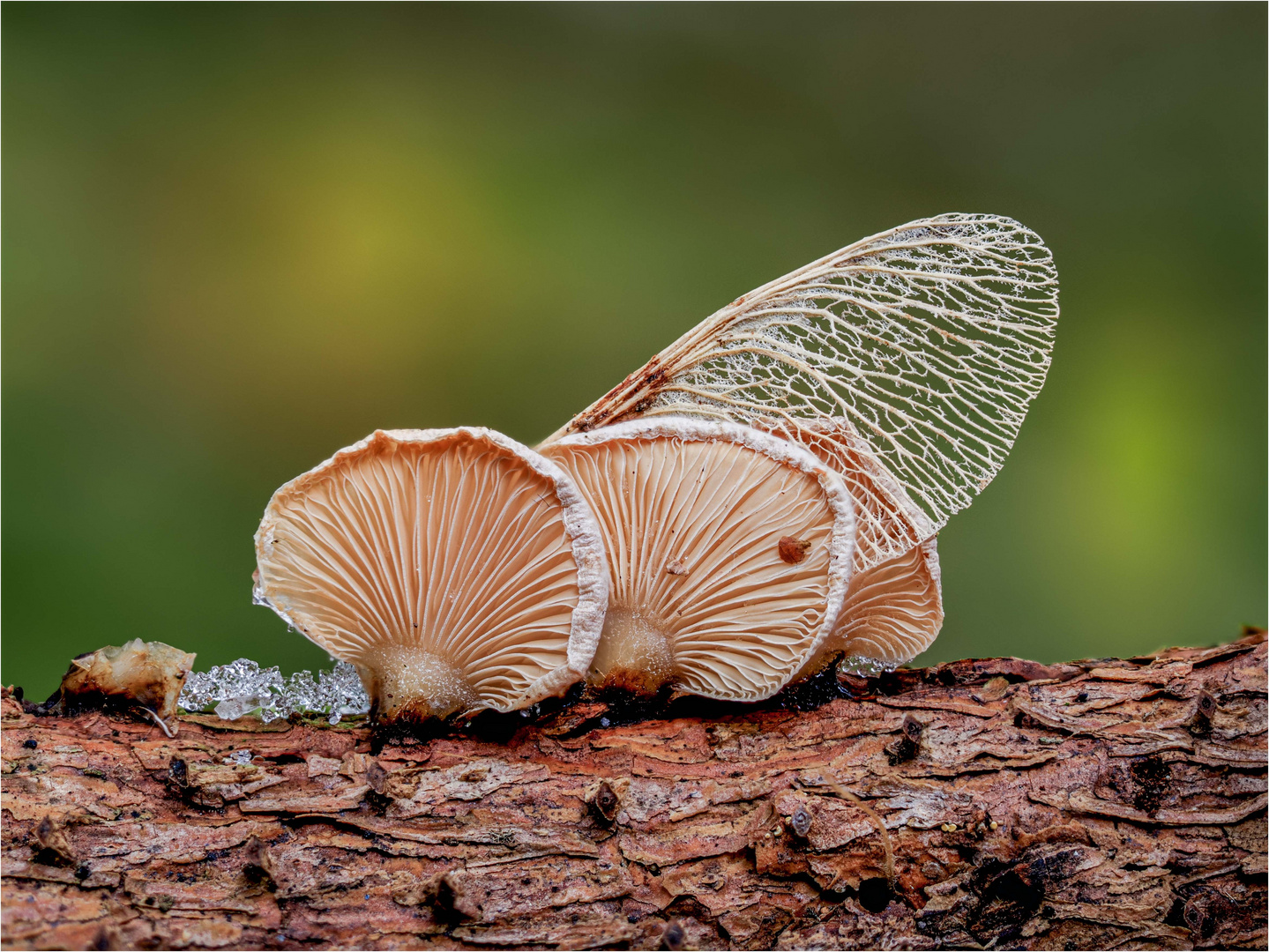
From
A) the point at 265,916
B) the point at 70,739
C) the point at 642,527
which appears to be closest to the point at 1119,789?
the point at 642,527

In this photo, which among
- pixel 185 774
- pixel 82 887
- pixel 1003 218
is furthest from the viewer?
pixel 1003 218

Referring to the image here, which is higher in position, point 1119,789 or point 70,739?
point 70,739

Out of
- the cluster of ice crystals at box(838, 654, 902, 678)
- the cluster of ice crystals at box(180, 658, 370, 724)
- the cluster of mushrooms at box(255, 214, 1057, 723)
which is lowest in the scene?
the cluster of ice crystals at box(838, 654, 902, 678)

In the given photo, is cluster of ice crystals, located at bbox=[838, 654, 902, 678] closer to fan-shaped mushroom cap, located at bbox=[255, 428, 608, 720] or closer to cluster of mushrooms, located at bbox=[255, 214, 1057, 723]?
cluster of mushrooms, located at bbox=[255, 214, 1057, 723]

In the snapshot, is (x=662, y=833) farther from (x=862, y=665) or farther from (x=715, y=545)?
(x=862, y=665)

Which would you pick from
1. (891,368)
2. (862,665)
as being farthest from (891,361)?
(862,665)

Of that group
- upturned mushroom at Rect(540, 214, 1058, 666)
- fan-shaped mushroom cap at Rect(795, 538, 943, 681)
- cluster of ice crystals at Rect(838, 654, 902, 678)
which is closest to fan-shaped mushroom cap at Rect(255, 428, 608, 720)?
upturned mushroom at Rect(540, 214, 1058, 666)

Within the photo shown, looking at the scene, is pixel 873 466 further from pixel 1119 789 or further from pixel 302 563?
pixel 302 563

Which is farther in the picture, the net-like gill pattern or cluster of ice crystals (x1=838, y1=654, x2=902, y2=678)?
cluster of ice crystals (x1=838, y1=654, x2=902, y2=678)
